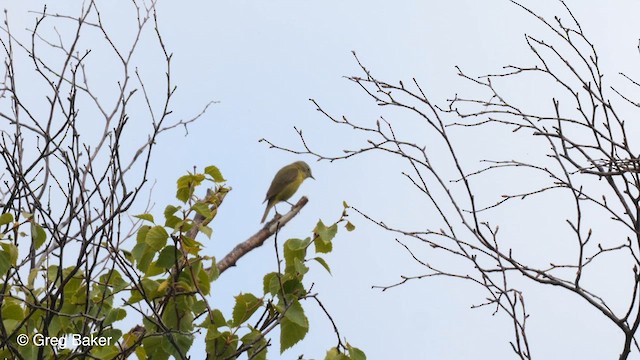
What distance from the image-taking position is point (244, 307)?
3.98m

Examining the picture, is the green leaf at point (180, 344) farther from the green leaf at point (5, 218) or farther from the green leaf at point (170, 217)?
the green leaf at point (5, 218)

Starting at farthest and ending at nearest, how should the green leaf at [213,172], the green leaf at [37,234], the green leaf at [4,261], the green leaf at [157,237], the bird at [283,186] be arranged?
the bird at [283,186] < the green leaf at [213,172] < the green leaf at [37,234] < the green leaf at [157,237] < the green leaf at [4,261]

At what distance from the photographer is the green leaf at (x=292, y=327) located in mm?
3850

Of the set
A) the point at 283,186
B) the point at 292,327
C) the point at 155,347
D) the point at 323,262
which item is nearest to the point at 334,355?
the point at 292,327

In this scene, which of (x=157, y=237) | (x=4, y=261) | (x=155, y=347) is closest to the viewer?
(x=4, y=261)

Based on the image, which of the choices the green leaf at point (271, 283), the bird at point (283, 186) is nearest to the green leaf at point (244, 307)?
the green leaf at point (271, 283)

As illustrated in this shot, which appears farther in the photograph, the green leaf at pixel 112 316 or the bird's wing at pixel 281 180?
the bird's wing at pixel 281 180

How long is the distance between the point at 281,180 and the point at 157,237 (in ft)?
16.6

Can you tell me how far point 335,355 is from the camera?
3.86 m

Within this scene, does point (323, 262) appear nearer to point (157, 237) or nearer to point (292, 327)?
point (292, 327)

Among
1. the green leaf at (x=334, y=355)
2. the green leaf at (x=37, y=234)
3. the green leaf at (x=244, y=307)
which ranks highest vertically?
the green leaf at (x=37, y=234)

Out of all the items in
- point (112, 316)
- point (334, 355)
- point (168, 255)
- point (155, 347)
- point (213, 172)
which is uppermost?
point (213, 172)

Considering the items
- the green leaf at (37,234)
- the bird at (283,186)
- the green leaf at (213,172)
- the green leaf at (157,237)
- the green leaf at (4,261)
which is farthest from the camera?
the bird at (283,186)

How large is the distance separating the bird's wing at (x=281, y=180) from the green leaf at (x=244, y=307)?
15.8 feet
